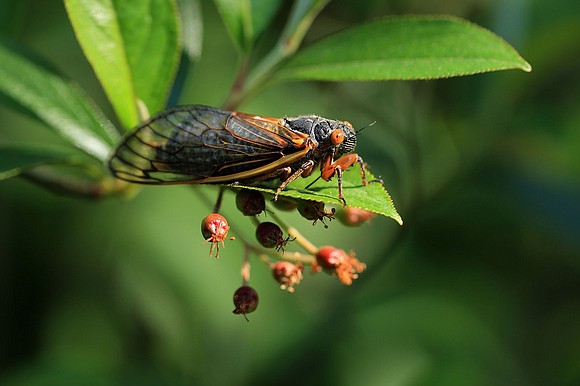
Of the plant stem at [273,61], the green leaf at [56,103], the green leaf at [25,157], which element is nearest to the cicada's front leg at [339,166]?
the plant stem at [273,61]

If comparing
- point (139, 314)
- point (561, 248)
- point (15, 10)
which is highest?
point (15, 10)

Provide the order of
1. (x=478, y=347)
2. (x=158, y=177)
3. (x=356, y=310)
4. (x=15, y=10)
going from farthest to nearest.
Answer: (x=478, y=347) → (x=356, y=310) → (x=15, y=10) → (x=158, y=177)

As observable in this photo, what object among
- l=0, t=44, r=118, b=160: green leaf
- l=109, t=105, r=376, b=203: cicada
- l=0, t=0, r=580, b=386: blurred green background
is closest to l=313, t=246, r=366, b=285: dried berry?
l=109, t=105, r=376, b=203: cicada

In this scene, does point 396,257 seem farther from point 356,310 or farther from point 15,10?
point 15,10

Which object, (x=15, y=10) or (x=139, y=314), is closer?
(x=15, y=10)

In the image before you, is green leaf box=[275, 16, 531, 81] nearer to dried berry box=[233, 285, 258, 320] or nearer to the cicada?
the cicada

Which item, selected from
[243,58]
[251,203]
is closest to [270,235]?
[251,203]

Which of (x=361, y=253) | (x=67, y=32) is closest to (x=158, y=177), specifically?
(x=361, y=253)
